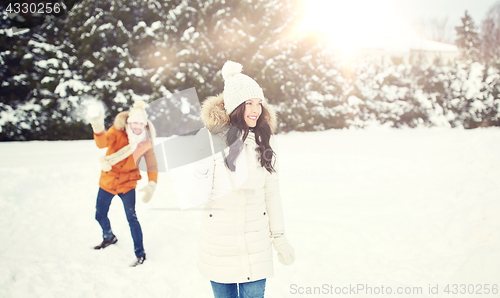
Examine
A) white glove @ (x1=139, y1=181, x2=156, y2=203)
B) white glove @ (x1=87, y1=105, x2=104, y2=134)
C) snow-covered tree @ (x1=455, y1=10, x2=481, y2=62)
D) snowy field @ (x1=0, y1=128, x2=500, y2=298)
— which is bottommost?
snowy field @ (x1=0, y1=128, x2=500, y2=298)

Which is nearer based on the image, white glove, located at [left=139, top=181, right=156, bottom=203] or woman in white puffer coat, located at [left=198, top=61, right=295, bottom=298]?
woman in white puffer coat, located at [left=198, top=61, right=295, bottom=298]

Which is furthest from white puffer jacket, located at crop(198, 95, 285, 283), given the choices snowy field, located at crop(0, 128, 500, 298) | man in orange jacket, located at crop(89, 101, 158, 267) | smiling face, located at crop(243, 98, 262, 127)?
man in orange jacket, located at crop(89, 101, 158, 267)

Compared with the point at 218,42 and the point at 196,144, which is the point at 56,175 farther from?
the point at 218,42

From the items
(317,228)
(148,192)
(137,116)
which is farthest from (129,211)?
(317,228)

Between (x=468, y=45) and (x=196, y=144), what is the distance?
44703 mm

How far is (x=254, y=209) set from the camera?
2.06 m

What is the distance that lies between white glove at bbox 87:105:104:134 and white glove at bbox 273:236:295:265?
2330mm

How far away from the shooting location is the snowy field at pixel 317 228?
346 cm

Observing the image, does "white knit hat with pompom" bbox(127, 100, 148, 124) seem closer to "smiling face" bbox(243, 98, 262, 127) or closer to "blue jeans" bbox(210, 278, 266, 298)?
"smiling face" bbox(243, 98, 262, 127)

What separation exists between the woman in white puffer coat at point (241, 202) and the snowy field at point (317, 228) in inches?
61.0

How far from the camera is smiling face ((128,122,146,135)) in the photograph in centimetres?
376

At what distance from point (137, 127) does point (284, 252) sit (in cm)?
251

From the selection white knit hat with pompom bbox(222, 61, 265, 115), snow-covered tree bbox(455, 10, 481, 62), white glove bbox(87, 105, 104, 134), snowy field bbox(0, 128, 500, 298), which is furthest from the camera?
snow-covered tree bbox(455, 10, 481, 62)

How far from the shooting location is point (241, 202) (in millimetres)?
1995
